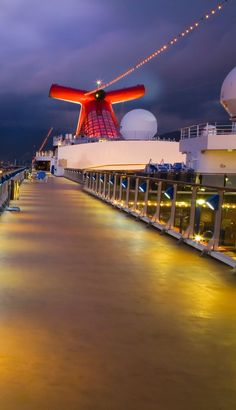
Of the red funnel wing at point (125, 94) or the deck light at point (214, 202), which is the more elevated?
the red funnel wing at point (125, 94)

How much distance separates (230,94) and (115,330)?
26.7m

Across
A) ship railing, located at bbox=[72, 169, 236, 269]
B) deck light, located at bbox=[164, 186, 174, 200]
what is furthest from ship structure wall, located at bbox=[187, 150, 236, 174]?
deck light, located at bbox=[164, 186, 174, 200]

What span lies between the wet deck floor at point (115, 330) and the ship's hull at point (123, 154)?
42453mm

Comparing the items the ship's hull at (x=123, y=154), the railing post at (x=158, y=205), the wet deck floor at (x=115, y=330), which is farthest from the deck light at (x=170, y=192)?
the ship's hull at (x=123, y=154)

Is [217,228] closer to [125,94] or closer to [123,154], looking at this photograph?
[123,154]

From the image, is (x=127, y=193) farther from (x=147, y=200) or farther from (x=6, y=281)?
(x=6, y=281)

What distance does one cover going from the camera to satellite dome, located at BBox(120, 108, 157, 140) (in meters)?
55.5

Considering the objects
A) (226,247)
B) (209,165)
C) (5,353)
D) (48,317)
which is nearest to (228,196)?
(226,247)

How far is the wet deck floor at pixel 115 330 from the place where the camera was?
8.39 feet

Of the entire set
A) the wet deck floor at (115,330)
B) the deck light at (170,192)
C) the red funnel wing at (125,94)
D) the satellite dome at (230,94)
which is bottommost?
the wet deck floor at (115,330)

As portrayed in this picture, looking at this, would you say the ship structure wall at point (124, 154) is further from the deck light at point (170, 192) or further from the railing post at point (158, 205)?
the deck light at point (170, 192)

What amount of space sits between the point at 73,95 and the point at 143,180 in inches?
2100

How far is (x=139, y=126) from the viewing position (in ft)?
182

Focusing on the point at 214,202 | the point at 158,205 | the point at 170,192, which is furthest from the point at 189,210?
the point at 158,205
